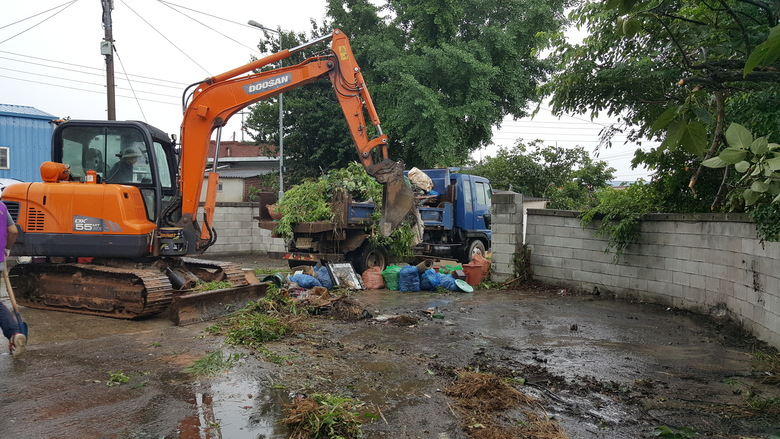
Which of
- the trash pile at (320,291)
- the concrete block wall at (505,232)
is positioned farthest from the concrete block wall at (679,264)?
the trash pile at (320,291)

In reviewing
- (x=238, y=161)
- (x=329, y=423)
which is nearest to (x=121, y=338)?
(x=329, y=423)

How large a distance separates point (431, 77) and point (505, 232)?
37.2 feet

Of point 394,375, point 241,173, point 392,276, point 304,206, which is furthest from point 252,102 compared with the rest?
point 241,173

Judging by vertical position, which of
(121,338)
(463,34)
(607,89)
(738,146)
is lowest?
(121,338)

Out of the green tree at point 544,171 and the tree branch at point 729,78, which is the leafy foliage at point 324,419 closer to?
the tree branch at point 729,78

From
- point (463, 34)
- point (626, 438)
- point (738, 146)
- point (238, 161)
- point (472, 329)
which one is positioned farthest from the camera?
point (238, 161)

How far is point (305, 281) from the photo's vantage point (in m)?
10.1

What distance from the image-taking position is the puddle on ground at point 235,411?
3850mm

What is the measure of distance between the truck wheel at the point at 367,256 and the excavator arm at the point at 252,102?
189 centimetres

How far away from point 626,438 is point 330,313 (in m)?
5.11

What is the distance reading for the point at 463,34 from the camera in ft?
74.8

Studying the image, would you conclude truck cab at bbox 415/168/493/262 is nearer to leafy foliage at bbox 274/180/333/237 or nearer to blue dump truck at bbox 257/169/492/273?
blue dump truck at bbox 257/169/492/273

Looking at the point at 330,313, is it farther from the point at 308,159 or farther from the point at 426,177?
the point at 308,159

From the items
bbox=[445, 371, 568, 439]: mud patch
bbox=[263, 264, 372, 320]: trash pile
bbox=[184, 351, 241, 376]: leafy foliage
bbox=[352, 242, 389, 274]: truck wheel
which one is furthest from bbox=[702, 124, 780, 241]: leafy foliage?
bbox=[352, 242, 389, 274]: truck wheel
